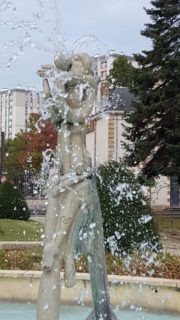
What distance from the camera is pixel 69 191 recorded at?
574 centimetres

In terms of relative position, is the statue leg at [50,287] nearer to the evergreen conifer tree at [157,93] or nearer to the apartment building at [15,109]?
the evergreen conifer tree at [157,93]

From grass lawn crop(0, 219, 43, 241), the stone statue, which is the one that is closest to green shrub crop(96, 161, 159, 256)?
the stone statue

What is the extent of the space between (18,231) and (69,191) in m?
14.4

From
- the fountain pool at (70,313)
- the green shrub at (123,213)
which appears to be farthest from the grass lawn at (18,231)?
the fountain pool at (70,313)

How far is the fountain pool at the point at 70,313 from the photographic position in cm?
762

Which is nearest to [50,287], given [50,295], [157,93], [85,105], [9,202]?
[50,295]

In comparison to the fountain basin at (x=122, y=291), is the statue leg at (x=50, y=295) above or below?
above

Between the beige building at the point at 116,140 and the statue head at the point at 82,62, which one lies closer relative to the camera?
the statue head at the point at 82,62

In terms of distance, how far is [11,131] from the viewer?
3873 inches

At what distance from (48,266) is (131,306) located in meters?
2.69

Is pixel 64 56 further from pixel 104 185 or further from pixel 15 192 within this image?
pixel 15 192

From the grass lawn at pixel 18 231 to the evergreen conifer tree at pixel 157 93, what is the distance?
1135 cm

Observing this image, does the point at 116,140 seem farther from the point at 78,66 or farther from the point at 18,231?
the point at 78,66

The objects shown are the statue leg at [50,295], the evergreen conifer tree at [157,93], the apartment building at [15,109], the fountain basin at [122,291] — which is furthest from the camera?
the apartment building at [15,109]
